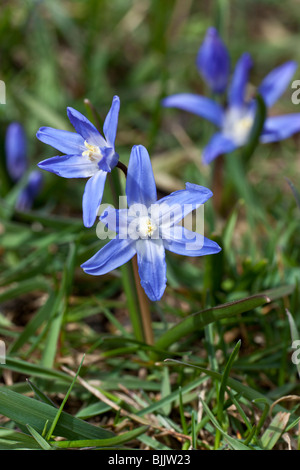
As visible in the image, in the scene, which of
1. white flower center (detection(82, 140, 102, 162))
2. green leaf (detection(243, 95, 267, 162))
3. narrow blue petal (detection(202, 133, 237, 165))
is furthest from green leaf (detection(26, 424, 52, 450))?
green leaf (detection(243, 95, 267, 162))

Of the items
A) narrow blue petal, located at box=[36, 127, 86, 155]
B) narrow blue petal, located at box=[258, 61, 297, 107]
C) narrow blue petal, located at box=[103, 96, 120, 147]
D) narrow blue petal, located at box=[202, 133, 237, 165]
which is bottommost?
narrow blue petal, located at box=[202, 133, 237, 165]

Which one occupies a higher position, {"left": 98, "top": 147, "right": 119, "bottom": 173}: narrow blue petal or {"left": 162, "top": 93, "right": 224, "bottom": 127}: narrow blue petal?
{"left": 162, "top": 93, "right": 224, "bottom": 127}: narrow blue petal

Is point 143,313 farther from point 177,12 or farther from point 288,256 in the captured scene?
point 177,12

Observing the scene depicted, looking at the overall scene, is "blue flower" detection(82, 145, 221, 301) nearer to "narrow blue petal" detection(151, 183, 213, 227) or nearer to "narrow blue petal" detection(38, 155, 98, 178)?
"narrow blue petal" detection(151, 183, 213, 227)

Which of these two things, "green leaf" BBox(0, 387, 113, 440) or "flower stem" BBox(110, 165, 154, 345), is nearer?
"green leaf" BBox(0, 387, 113, 440)

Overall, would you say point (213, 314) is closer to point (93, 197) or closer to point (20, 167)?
point (93, 197)

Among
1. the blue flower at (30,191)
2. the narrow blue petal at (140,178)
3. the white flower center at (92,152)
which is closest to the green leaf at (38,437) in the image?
the narrow blue petal at (140,178)

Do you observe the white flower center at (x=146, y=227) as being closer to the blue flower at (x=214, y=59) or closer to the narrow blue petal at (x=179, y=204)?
the narrow blue petal at (x=179, y=204)
